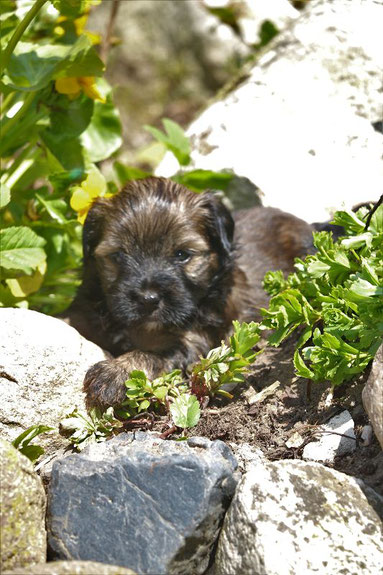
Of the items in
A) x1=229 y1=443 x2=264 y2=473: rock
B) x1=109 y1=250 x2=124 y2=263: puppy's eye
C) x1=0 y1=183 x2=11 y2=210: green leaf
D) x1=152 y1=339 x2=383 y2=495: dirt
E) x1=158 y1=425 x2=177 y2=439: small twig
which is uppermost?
x1=0 y1=183 x2=11 y2=210: green leaf

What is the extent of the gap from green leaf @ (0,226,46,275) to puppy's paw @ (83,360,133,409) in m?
0.60

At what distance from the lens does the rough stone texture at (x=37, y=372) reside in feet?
10.8

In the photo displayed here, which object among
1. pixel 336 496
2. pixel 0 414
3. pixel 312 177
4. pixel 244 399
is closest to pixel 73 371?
pixel 0 414

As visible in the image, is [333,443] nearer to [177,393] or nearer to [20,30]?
[177,393]

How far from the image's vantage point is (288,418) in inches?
130

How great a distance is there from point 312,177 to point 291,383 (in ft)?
6.24

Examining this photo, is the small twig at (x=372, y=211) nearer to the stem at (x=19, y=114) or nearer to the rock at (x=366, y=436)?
the rock at (x=366, y=436)

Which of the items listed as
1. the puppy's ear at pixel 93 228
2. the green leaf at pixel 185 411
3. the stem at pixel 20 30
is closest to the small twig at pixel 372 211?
the green leaf at pixel 185 411

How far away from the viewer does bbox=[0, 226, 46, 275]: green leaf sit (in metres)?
3.81

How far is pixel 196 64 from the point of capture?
26.9 ft

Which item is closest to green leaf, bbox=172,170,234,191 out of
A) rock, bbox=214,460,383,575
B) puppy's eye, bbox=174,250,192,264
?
puppy's eye, bbox=174,250,192,264

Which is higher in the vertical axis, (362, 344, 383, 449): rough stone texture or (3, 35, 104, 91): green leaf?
(3, 35, 104, 91): green leaf

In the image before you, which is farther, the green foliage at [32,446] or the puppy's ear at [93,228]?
the puppy's ear at [93,228]

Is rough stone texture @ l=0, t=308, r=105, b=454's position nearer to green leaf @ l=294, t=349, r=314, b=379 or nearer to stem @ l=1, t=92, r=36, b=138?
green leaf @ l=294, t=349, r=314, b=379
